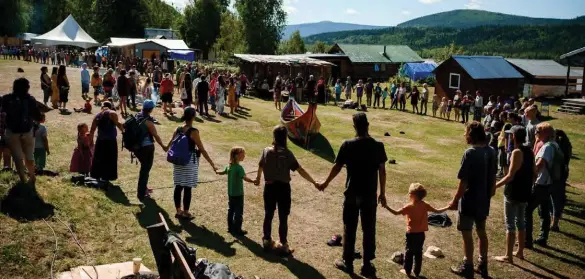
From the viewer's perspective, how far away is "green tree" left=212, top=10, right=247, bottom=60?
67.4 metres

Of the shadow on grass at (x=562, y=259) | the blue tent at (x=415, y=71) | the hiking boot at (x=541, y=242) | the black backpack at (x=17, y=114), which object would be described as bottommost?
the shadow on grass at (x=562, y=259)

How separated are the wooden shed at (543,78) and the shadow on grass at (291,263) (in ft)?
116

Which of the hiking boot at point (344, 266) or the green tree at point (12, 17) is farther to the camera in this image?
the green tree at point (12, 17)

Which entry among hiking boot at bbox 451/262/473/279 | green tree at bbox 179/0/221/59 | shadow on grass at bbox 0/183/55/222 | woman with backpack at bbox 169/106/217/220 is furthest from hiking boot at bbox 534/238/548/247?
green tree at bbox 179/0/221/59

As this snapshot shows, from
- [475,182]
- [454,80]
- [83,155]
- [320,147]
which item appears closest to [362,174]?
[475,182]

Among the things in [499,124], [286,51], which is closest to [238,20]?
[286,51]

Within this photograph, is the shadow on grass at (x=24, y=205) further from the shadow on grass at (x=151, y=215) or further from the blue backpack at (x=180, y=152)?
the blue backpack at (x=180, y=152)

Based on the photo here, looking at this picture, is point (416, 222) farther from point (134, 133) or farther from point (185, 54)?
point (185, 54)

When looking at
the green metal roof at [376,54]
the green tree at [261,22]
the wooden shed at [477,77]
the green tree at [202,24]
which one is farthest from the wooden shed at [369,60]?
the green tree at [202,24]

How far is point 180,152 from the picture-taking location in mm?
7945

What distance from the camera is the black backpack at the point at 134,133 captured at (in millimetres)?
8484

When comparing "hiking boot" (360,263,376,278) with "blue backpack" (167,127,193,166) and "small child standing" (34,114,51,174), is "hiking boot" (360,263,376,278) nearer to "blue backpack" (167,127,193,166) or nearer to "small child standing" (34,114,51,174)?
"blue backpack" (167,127,193,166)

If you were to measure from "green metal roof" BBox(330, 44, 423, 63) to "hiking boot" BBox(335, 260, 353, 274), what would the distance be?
49450 millimetres

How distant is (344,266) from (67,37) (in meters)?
46.5
